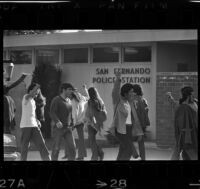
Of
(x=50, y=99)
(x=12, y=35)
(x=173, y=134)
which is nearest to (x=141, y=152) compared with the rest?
(x=173, y=134)

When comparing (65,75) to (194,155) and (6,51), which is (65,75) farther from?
(194,155)

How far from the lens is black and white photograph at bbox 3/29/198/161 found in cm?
1142

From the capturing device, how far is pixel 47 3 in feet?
37.4

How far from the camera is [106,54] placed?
37.7ft

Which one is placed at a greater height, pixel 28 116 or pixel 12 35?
pixel 12 35

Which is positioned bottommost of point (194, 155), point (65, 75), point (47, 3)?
point (194, 155)

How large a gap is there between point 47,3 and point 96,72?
92 cm

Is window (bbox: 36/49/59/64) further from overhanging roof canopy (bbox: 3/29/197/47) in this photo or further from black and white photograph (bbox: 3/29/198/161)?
overhanging roof canopy (bbox: 3/29/197/47)

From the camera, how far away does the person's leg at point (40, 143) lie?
1145 centimetres

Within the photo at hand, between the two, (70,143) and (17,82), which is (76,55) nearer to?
(17,82)

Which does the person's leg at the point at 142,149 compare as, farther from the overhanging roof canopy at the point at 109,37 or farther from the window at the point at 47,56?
the window at the point at 47,56

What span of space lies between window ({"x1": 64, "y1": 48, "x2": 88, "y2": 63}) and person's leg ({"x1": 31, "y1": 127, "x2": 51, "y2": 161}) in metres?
0.83

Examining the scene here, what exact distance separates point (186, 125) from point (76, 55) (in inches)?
55.7

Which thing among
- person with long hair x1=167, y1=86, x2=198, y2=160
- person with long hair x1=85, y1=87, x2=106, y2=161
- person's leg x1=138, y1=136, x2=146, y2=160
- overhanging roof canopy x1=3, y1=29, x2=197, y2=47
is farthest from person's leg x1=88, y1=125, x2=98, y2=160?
overhanging roof canopy x1=3, y1=29, x2=197, y2=47
